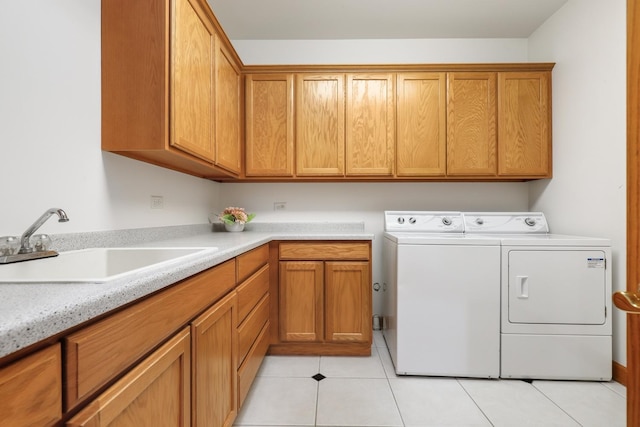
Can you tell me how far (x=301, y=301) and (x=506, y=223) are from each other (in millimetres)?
1790

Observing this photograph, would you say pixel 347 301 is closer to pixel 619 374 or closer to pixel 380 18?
pixel 619 374

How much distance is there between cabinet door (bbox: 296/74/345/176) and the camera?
236 cm

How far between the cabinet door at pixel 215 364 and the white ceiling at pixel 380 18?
7.31 feet

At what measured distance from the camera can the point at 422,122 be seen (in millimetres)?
2334

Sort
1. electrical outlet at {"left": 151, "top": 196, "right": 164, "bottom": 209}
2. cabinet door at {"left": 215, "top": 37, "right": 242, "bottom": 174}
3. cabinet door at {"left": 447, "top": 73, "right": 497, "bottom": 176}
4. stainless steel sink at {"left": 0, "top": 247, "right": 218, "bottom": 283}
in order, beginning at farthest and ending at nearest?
1. cabinet door at {"left": 447, "top": 73, "right": 497, "bottom": 176}
2. cabinet door at {"left": 215, "top": 37, "right": 242, "bottom": 174}
3. electrical outlet at {"left": 151, "top": 196, "right": 164, "bottom": 209}
4. stainless steel sink at {"left": 0, "top": 247, "right": 218, "bottom": 283}

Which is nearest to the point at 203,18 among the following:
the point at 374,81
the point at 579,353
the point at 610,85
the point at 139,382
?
the point at 374,81

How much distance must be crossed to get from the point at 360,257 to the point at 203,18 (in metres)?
1.76

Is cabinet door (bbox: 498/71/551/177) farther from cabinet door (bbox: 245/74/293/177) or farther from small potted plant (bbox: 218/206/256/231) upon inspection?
small potted plant (bbox: 218/206/256/231)

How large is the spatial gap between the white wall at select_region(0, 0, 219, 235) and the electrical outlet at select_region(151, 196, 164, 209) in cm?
17

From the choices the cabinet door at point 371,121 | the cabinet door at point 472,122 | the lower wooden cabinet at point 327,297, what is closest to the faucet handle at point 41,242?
the lower wooden cabinet at point 327,297

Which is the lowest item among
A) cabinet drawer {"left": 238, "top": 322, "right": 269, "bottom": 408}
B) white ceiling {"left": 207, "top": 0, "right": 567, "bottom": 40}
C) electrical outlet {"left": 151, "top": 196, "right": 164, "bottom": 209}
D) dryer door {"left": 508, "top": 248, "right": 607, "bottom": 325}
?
cabinet drawer {"left": 238, "top": 322, "right": 269, "bottom": 408}

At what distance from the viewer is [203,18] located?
5.21 feet

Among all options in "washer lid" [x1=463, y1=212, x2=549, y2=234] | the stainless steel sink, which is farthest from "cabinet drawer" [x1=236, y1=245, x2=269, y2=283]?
"washer lid" [x1=463, y1=212, x2=549, y2=234]

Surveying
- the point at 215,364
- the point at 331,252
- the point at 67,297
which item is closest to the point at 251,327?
the point at 215,364
